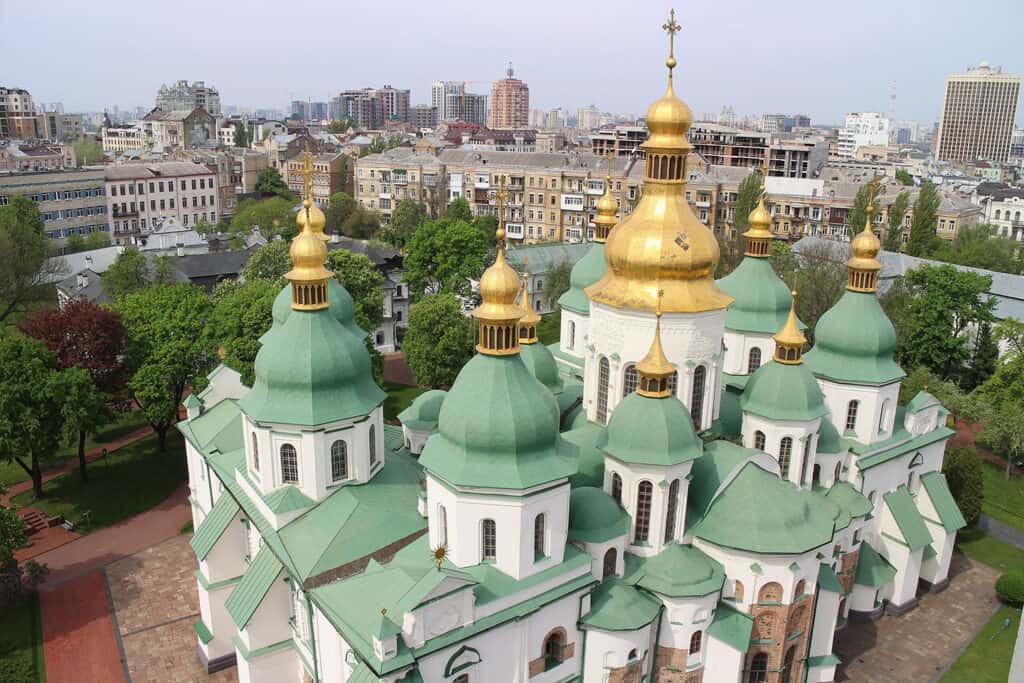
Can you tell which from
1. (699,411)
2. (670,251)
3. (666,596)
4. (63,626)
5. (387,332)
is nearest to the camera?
(666,596)

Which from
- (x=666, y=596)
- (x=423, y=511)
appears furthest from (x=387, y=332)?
(x=666, y=596)

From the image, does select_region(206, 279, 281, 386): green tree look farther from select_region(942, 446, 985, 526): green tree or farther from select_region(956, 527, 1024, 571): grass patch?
select_region(956, 527, 1024, 571): grass patch

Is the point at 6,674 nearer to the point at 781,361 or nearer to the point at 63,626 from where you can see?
the point at 63,626

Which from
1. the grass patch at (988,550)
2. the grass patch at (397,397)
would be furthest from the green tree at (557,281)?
the grass patch at (988,550)

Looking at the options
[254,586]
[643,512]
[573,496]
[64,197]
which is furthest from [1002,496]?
[64,197]

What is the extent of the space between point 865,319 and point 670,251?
29.7 ft

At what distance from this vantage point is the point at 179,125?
151750 mm

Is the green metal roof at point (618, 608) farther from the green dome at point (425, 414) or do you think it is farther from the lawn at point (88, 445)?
the lawn at point (88, 445)

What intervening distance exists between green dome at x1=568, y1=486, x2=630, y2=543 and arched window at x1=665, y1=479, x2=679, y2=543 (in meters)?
1.24

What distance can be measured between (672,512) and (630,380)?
4.05 m

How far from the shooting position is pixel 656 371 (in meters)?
19.8

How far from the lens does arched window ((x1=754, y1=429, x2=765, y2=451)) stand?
23.8 m

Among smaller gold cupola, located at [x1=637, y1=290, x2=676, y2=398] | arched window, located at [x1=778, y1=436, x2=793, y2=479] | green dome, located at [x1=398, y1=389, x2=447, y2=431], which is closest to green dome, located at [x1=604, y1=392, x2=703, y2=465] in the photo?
smaller gold cupola, located at [x1=637, y1=290, x2=676, y2=398]

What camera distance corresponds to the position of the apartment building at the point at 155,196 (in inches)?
3167
